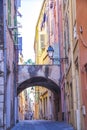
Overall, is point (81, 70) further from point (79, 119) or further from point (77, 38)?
point (79, 119)

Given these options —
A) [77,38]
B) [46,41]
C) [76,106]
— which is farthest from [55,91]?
[77,38]

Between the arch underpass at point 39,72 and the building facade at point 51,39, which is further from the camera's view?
the building facade at point 51,39

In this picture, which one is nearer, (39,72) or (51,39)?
(39,72)

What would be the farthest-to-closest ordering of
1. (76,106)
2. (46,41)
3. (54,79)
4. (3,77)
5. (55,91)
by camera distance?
(46,41), (55,91), (54,79), (76,106), (3,77)

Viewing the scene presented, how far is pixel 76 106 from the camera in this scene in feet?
49.3

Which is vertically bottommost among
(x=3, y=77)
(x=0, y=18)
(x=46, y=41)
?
(x=3, y=77)

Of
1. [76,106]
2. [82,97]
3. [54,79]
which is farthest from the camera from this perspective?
[54,79]

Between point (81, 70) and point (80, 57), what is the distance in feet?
1.44

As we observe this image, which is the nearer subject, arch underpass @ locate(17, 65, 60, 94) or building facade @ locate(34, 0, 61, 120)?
arch underpass @ locate(17, 65, 60, 94)

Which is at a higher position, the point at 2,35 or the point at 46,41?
the point at 46,41

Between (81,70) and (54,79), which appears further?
(54,79)

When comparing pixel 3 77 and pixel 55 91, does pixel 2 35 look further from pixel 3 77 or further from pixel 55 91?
pixel 55 91

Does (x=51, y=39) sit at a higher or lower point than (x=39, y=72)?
higher

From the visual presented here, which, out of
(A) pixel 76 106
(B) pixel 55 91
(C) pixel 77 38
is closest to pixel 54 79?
(B) pixel 55 91
